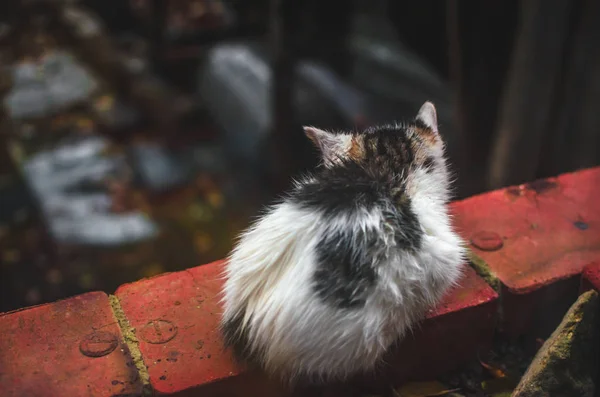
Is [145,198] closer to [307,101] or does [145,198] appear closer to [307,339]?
[307,101]

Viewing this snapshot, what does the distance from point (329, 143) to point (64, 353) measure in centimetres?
104

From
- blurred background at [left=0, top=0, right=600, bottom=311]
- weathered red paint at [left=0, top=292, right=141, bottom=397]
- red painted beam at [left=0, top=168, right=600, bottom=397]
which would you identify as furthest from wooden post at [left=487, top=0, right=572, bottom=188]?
weathered red paint at [left=0, top=292, right=141, bottom=397]

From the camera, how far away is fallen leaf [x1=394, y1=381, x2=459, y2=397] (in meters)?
2.28

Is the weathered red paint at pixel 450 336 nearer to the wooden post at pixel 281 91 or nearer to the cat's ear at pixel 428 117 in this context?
the cat's ear at pixel 428 117

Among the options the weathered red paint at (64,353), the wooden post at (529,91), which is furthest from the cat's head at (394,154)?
the wooden post at (529,91)

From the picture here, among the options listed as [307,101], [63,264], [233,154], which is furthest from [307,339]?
[233,154]

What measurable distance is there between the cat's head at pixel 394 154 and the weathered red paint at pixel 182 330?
62 centimetres

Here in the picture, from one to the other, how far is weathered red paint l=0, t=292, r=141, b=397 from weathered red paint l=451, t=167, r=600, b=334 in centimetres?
128

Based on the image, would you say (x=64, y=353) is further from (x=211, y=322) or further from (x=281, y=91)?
(x=281, y=91)

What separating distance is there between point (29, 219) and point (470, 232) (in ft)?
15.0

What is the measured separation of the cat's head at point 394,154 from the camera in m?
2.13

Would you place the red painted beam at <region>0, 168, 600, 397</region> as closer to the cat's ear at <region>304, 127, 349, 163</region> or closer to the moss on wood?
the moss on wood

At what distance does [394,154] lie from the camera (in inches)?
85.6

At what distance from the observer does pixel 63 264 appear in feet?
18.9
